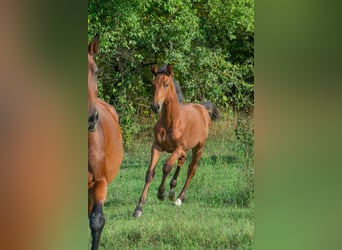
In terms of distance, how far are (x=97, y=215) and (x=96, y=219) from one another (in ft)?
0.10

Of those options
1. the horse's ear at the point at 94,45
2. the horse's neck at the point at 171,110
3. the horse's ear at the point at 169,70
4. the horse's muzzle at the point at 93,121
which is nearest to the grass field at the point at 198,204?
the horse's neck at the point at 171,110

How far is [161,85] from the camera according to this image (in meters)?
5.23

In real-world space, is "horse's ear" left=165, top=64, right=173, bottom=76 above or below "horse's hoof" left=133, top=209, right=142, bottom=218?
above

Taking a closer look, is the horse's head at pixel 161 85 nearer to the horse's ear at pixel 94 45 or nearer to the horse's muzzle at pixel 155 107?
the horse's muzzle at pixel 155 107

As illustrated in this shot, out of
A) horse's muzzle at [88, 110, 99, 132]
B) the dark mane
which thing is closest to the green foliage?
the dark mane

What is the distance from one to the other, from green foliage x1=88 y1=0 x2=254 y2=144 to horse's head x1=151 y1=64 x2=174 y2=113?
5 cm

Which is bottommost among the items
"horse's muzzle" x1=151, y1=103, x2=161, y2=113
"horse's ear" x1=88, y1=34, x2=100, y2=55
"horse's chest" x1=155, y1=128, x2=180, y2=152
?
"horse's chest" x1=155, y1=128, x2=180, y2=152

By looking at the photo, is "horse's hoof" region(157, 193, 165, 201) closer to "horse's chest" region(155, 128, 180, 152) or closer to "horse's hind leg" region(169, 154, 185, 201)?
"horse's hind leg" region(169, 154, 185, 201)

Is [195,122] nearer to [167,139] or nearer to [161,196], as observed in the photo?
[167,139]

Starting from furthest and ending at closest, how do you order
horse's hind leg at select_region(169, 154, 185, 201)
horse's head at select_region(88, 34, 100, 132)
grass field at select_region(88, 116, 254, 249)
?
1. horse's hind leg at select_region(169, 154, 185, 201)
2. grass field at select_region(88, 116, 254, 249)
3. horse's head at select_region(88, 34, 100, 132)

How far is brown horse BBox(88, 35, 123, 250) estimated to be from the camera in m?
5.01
